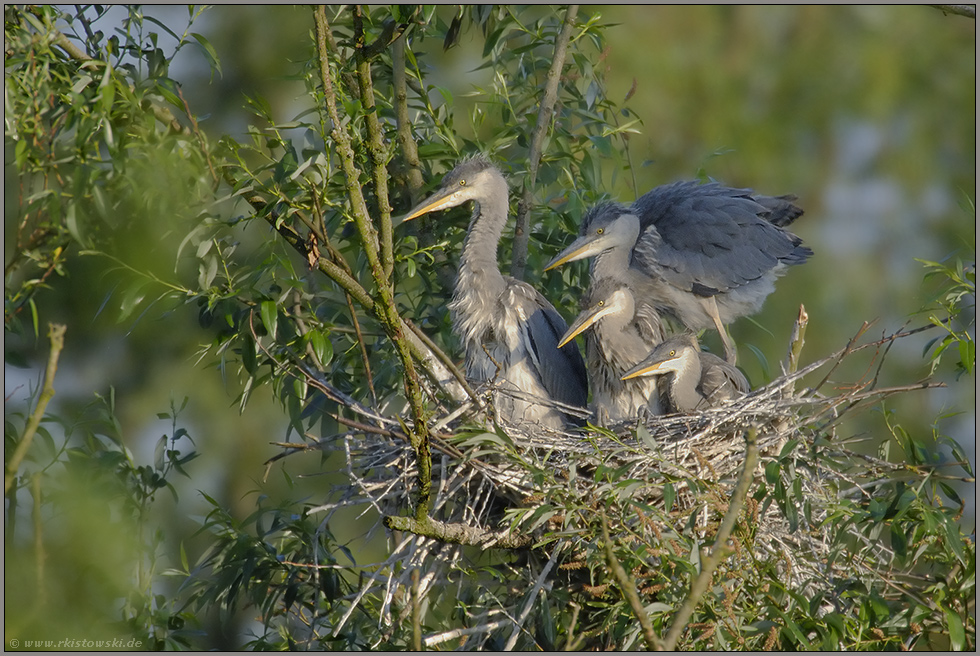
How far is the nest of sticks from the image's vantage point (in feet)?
7.98

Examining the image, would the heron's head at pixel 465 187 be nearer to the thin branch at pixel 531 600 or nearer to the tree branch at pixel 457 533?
the tree branch at pixel 457 533

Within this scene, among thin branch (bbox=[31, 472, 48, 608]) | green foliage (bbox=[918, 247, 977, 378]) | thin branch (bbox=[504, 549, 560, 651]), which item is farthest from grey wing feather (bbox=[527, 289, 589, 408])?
thin branch (bbox=[31, 472, 48, 608])

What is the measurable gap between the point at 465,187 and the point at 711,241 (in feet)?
3.36

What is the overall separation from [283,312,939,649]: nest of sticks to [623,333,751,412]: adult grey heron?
26cm

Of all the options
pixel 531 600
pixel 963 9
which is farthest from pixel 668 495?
pixel 963 9

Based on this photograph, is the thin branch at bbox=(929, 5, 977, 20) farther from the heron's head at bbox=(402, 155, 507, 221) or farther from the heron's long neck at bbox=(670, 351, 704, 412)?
the heron's head at bbox=(402, 155, 507, 221)

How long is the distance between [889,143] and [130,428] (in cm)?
585

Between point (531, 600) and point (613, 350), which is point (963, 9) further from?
point (531, 600)

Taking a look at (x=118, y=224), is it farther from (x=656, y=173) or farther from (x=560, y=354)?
→ (x=656, y=173)

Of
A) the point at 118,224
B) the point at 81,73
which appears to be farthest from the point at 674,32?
the point at 118,224

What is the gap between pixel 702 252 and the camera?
3.78 m

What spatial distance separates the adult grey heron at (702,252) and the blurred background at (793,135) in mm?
1251

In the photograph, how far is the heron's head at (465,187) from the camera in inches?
133

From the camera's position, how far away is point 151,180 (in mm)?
1575
